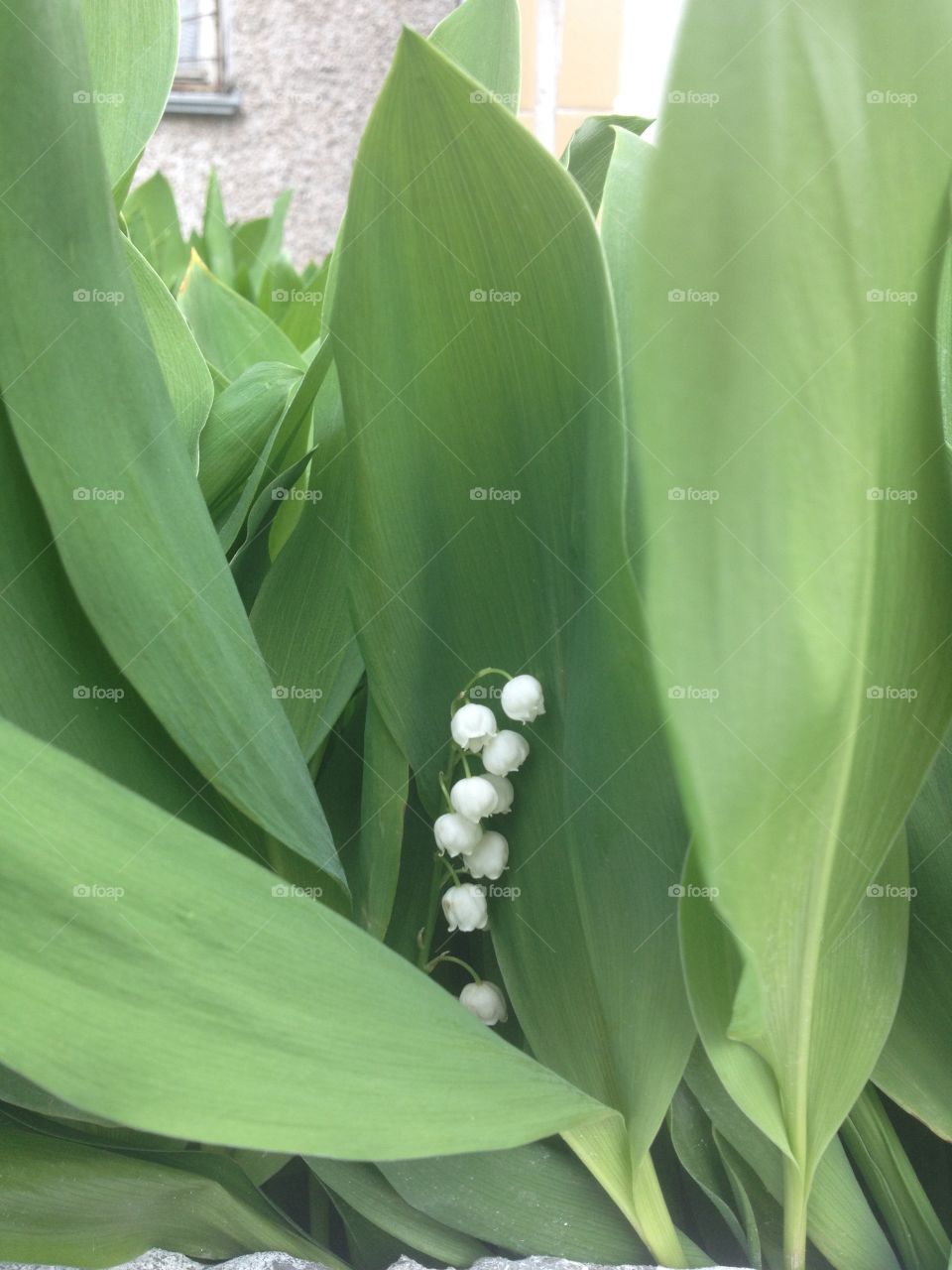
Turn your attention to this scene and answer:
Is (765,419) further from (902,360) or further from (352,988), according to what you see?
(352,988)

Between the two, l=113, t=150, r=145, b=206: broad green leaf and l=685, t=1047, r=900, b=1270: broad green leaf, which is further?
l=113, t=150, r=145, b=206: broad green leaf

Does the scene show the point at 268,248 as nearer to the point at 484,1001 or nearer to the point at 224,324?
the point at 224,324

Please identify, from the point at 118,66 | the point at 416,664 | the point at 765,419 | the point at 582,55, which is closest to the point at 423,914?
the point at 416,664

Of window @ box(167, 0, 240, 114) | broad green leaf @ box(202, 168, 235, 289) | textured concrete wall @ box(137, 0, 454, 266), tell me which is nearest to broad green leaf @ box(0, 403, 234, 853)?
broad green leaf @ box(202, 168, 235, 289)

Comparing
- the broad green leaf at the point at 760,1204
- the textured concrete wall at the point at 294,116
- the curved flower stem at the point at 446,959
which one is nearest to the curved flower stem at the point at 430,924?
the curved flower stem at the point at 446,959

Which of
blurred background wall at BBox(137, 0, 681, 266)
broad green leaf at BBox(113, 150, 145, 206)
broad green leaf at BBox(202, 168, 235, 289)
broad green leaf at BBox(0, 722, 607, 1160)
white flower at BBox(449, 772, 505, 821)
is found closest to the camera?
broad green leaf at BBox(0, 722, 607, 1160)

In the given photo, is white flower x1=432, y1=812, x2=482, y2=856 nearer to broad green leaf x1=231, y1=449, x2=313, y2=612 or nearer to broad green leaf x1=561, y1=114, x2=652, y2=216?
broad green leaf x1=231, y1=449, x2=313, y2=612

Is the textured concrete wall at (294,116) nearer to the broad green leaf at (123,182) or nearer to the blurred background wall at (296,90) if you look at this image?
the blurred background wall at (296,90)
